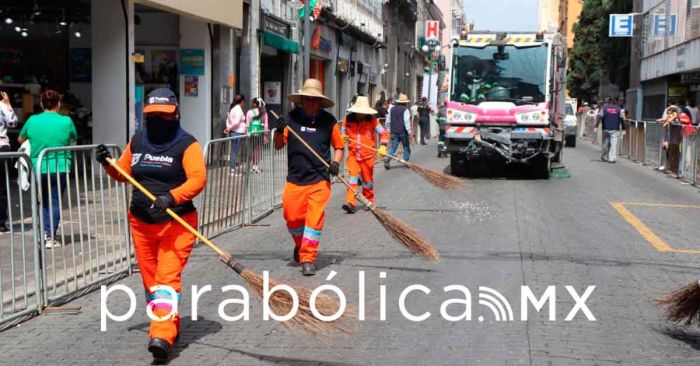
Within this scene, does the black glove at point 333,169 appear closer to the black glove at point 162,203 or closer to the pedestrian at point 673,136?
the black glove at point 162,203

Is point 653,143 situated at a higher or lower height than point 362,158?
lower

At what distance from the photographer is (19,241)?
6.84 meters

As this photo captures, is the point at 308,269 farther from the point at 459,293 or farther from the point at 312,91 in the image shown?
the point at 312,91

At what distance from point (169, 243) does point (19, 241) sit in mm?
1883

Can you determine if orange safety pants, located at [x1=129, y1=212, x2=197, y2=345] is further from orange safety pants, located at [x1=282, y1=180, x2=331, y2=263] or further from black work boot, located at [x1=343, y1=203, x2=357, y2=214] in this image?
black work boot, located at [x1=343, y1=203, x2=357, y2=214]

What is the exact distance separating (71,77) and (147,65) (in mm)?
2615

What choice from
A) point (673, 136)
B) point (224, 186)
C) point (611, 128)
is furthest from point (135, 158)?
point (611, 128)

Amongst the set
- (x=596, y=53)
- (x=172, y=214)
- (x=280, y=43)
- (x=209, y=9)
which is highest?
(x=596, y=53)

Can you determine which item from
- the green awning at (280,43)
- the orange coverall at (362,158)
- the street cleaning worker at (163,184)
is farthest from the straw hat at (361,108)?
the green awning at (280,43)

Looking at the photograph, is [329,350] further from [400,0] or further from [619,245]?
[400,0]

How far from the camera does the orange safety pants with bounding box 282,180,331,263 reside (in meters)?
8.13

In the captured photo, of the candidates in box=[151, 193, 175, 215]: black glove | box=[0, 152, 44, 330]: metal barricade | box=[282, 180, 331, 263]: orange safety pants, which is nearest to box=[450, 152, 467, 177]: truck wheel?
box=[282, 180, 331, 263]: orange safety pants

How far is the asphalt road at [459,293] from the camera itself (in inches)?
222

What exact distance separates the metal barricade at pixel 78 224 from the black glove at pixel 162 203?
1.94 m
